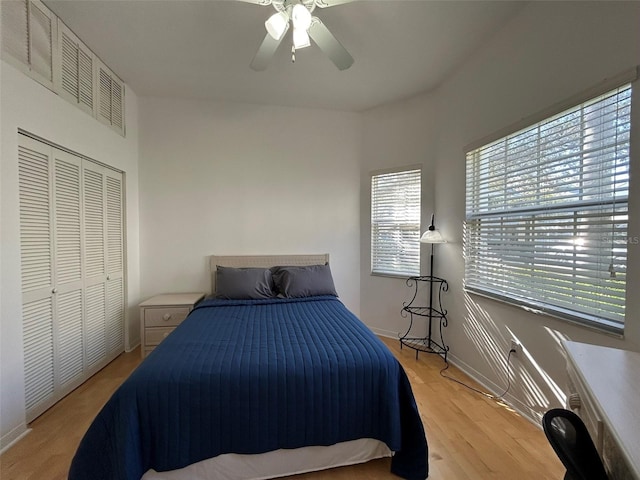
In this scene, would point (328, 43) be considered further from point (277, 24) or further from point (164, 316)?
point (164, 316)

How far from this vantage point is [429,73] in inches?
107

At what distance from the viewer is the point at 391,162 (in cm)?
337

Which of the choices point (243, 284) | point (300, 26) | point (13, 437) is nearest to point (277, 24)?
point (300, 26)

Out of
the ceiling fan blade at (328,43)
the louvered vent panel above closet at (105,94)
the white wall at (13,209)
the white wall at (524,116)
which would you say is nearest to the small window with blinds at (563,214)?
the white wall at (524,116)

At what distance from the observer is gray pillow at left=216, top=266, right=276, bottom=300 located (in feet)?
9.35

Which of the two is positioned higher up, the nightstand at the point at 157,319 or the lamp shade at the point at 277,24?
the lamp shade at the point at 277,24

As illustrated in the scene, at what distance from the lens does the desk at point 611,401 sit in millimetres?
740

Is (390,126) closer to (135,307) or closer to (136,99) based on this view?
(136,99)

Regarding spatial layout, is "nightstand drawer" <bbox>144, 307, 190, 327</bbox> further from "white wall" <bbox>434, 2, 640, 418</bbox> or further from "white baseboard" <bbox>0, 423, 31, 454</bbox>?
"white wall" <bbox>434, 2, 640, 418</bbox>

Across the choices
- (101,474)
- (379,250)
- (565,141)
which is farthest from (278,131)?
(101,474)

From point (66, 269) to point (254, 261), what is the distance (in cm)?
164

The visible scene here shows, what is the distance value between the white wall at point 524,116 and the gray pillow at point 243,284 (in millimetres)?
1866

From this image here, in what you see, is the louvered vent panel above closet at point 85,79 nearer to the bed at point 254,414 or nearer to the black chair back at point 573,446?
the bed at point 254,414

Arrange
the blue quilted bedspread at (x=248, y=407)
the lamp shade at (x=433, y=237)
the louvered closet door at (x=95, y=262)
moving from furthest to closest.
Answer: the lamp shade at (x=433, y=237), the louvered closet door at (x=95, y=262), the blue quilted bedspread at (x=248, y=407)
